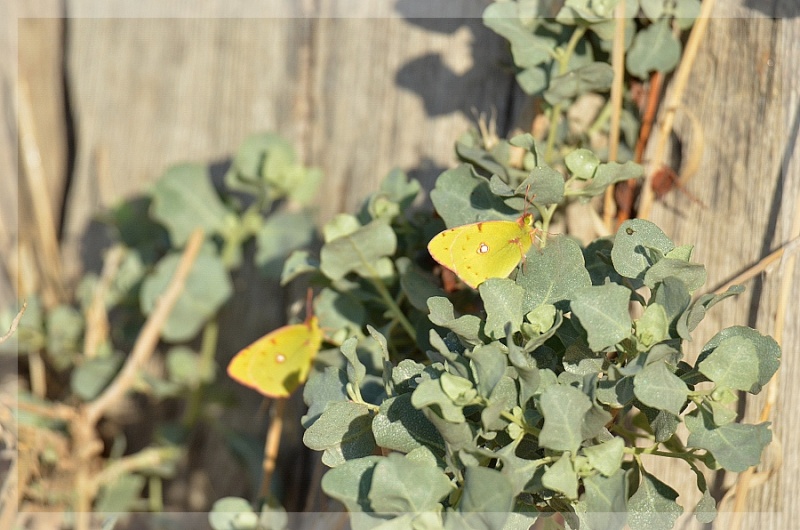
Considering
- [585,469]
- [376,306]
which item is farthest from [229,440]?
[585,469]

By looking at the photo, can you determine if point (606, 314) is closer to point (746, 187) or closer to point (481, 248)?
point (481, 248)

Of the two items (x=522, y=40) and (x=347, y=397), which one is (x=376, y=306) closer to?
(x=347, y=397)

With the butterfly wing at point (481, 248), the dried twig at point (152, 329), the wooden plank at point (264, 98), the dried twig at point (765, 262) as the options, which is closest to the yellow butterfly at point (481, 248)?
the butterfly wing at point (481, 248)

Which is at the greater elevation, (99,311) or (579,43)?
(579,43)

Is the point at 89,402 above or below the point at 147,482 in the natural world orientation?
above

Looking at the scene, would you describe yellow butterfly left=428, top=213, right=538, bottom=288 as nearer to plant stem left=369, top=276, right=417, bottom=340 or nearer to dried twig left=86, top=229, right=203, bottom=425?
plant stem left=369, top=276, right=417, bottom=340

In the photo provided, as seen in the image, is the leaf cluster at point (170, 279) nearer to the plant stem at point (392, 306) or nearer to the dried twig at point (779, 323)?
the plant stem at point (392, 306)

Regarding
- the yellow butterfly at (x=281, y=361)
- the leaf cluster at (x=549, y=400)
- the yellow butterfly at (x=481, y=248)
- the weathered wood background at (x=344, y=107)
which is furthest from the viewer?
the yellow butterfly at (x=281, y=361)

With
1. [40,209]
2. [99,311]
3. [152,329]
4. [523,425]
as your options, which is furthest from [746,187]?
[40,209]
